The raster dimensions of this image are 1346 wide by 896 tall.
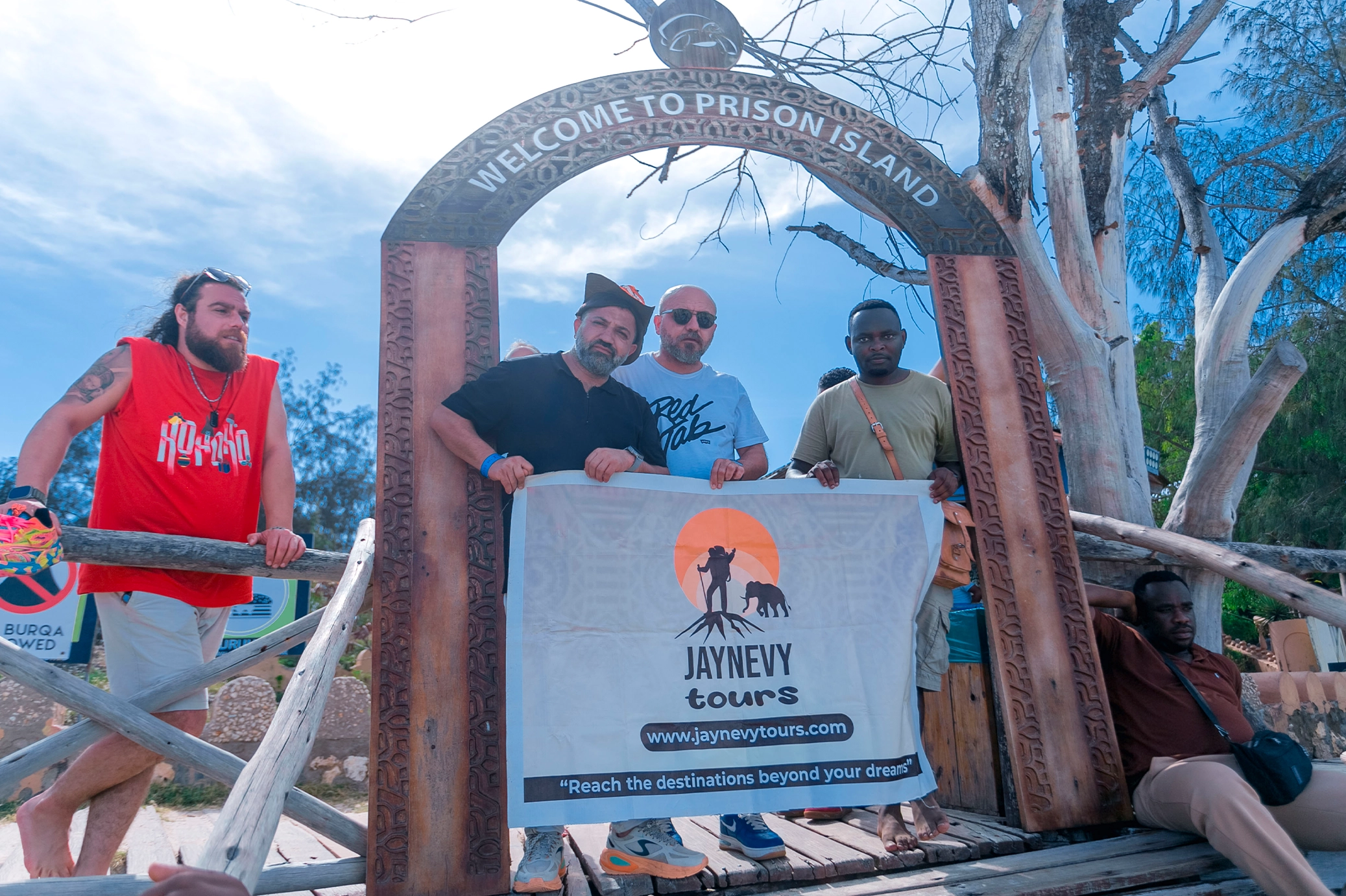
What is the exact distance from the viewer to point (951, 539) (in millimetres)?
3766

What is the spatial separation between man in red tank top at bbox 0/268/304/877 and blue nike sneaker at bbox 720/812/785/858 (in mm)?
2040

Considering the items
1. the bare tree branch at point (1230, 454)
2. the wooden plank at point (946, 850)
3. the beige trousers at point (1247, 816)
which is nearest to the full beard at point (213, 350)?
the wooden plank at point (946, 850)

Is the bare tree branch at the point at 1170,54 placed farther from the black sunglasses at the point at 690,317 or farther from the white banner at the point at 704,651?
the white banner at the point at 704,651

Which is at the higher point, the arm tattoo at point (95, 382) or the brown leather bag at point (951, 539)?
the arm tattoo at point (95, 382)

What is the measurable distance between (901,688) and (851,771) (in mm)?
402

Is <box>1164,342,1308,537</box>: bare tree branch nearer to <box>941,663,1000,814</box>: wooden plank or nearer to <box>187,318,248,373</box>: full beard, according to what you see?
<box>941,663,1000,814</box>: wooden plank

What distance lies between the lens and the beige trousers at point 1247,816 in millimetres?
2828

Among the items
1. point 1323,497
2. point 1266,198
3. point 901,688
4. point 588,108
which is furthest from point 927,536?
point 1323,497

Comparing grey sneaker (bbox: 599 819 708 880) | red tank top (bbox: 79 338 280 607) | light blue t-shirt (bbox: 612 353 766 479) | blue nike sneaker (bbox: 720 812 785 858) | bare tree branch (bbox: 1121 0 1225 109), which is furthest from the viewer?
bare tree branch (bbox: 1121 0 1225 109)

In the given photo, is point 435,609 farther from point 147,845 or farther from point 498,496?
point 147,845

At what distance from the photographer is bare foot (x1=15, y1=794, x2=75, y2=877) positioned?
290 centimetres

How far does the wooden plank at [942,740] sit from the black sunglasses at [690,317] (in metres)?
2.09

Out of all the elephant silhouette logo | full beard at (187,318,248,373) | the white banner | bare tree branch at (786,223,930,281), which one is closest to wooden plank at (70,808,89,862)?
full beard at (187,318,248,373)

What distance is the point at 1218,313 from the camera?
226 inches
